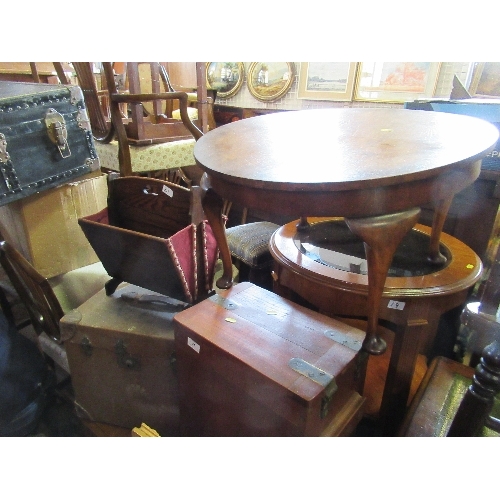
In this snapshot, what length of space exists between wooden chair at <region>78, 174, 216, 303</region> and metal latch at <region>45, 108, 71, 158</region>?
213 millimetres

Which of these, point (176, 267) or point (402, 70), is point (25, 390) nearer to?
point (176, 267)

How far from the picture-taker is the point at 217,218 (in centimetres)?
109

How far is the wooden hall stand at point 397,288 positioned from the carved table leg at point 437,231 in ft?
0.09

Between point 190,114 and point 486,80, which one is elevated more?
point 486,80

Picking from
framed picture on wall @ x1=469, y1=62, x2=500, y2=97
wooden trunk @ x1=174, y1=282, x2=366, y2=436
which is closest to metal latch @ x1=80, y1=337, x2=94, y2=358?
wooden trunk @ x1=174, y1=282, x2=366, y2=436

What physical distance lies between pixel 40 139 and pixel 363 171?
3.67 ft

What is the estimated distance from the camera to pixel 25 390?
1301 mm

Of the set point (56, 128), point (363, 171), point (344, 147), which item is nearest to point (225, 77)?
point (56, 128)

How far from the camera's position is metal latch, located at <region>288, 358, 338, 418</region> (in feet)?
2.59

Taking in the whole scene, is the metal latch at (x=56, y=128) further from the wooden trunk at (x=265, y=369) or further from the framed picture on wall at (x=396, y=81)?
the framed picture on wall at (x=396, y=81)

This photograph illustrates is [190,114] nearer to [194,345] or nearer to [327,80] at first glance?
[327,80]

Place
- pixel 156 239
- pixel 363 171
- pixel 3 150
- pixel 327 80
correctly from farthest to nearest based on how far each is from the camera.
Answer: pixel 327 80 < pixel 3 150 < pixel 156 239 < pixel 363 171

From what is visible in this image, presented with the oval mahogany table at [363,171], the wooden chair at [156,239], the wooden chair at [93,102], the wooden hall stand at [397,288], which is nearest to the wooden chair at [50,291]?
the wooden chair at [156,239]

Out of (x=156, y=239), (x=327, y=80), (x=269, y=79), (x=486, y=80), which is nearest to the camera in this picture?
(x=156, y=239)
